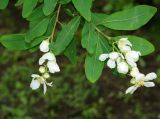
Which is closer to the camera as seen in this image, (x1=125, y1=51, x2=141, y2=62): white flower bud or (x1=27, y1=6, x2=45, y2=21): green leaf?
(x1=125, y1=51, x2=141, y2=62): white flower bud

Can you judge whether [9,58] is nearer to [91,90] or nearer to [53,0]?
[91,90]

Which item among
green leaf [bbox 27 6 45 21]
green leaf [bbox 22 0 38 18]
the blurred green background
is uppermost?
green leaf [bbox 22 0 38 18]

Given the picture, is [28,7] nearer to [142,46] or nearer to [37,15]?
[37,15]

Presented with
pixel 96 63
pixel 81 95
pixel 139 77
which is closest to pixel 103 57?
pixel 96 63

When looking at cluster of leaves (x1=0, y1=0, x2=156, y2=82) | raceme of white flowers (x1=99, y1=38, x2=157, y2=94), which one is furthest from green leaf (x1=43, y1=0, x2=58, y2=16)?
raceme of white flowers (x1=99, y1=38, x2=157, y2=94)

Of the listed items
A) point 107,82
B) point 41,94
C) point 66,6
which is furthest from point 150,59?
point 66,6

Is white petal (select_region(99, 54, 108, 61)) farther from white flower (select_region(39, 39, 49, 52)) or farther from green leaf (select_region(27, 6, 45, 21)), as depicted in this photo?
green leaf (select_region(27, 6, 45, 21))
